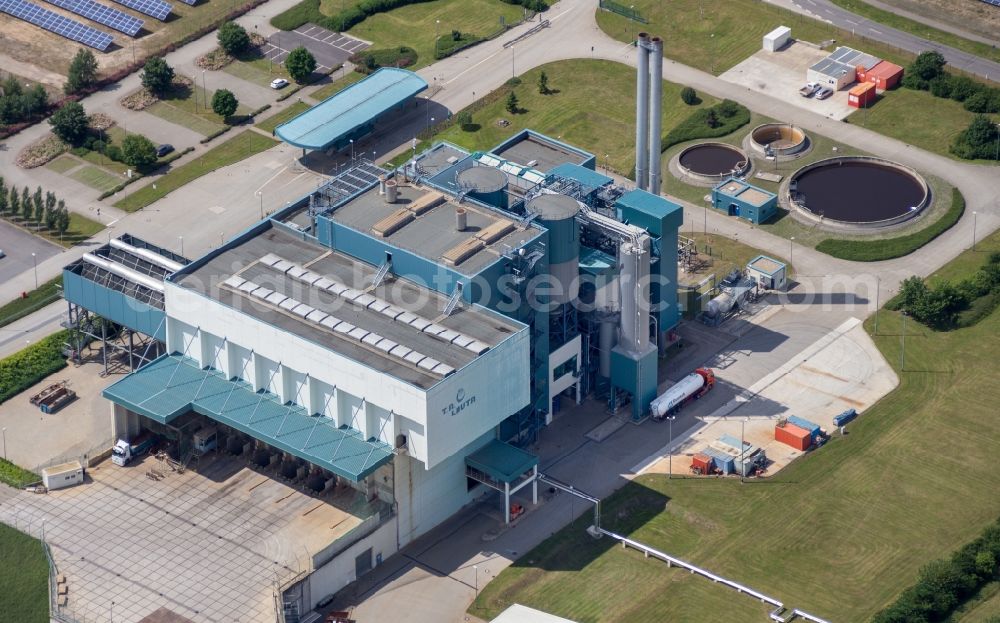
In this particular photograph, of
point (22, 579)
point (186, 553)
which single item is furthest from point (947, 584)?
point (22, 579)

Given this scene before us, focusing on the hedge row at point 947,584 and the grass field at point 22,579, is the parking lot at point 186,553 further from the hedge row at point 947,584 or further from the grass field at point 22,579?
the hedge row at point 947,584

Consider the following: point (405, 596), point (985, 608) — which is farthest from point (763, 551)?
point (405, 596)

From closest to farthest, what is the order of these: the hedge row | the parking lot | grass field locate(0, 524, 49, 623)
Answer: the hedge row, the parking lot, grass field locate(0, 524, 49, 623)

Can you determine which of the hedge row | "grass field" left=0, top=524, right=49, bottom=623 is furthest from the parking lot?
the hedge row

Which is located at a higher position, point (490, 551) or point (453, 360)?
point (453, 360)

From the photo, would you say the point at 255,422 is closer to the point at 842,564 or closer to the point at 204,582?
the point at 204,582

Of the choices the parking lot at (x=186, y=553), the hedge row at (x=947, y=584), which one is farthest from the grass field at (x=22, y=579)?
the hedge row at (x=947, y=584)

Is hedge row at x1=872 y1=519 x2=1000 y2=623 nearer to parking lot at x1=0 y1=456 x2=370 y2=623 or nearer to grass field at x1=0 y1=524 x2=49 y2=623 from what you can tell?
parking lot at x1=0 y1=456 x2=370 y2=623
